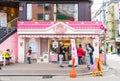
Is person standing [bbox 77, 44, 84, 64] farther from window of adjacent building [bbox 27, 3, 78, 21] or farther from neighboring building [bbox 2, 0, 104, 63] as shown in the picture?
window of adjacent building [bbox 27, 3, 78, 21]

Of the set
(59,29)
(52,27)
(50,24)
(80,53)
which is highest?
(50,24)

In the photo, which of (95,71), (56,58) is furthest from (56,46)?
(95,71)

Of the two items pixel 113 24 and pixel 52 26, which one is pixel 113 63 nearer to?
pixel 52 26

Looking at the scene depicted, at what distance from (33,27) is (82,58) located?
18.6 feet

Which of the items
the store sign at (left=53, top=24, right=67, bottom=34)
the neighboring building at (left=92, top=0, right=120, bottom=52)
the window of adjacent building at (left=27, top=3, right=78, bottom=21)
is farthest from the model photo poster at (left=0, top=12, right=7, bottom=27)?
the neighboring building at (left=92, top=0, right=120, bottom=52)

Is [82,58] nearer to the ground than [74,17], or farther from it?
nearer to the ground

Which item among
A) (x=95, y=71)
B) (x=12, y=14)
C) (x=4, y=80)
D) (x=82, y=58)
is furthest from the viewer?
(x=12, y=14)

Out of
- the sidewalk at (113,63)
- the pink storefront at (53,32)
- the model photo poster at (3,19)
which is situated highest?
the model photo poster at (3,19)

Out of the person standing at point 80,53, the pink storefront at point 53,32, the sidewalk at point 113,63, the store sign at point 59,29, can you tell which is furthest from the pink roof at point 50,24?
the sidewalk at point 113,63

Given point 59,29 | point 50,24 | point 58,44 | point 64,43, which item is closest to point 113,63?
point 64,43

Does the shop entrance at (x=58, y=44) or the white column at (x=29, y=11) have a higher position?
the white column at (x=29, y=11)

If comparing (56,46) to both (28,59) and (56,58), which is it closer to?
(56,58)

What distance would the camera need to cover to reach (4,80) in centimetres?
2123

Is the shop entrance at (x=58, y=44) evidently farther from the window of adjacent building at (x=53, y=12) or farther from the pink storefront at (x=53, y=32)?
the window of adjacent building at (x=53, y=12)
